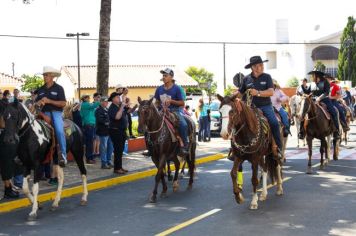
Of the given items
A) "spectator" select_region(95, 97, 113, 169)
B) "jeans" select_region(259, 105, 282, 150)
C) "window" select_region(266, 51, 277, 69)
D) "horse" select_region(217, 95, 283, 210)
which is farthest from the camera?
"window" select_region(266, 51, 277, 69)

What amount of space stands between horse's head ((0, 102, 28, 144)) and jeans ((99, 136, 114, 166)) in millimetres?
5892

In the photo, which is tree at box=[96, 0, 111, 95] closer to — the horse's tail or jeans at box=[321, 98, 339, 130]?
jeans at box=[321, 98, 339, 130]

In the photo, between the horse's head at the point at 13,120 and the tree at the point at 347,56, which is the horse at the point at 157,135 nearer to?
the horse's head at the point at 13,120

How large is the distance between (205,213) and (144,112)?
2469 mm

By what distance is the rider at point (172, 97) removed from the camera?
11.7 m

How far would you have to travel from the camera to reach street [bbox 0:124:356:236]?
8.47 meters

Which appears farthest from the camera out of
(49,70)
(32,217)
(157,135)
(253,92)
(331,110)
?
(331,110)

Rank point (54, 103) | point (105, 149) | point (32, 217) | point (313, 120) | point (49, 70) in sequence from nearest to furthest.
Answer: point (32, 217)
point (54, 103)
point (49, 70)
point (313, 120)
point (105, 149)

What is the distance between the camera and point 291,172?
14250mm

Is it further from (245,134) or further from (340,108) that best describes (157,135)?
(340,108)

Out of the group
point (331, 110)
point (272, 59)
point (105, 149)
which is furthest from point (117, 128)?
point (272, 59)

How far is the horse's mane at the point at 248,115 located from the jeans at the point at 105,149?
261 inches

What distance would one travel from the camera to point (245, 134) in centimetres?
955

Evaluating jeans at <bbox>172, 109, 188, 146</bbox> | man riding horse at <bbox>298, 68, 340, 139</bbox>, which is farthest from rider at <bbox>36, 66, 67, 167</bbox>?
man riding horse at <bbox>298, 68, 340, 139</bbox>
